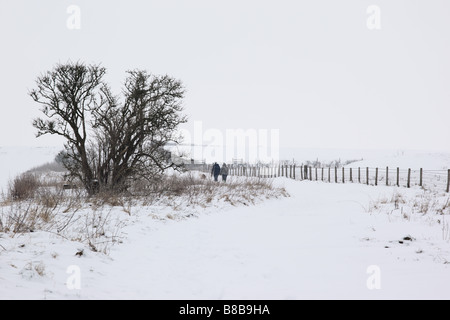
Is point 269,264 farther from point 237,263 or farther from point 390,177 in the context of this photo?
point 390,177

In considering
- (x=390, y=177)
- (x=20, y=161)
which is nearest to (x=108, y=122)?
(x=390, y=177)

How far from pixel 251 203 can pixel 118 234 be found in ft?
24.6

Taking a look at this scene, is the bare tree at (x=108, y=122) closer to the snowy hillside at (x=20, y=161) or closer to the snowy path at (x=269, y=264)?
the snowy path at (x=269, y=264)

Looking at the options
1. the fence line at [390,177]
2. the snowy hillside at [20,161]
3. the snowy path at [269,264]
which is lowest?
the snowy hillside at [20,161]

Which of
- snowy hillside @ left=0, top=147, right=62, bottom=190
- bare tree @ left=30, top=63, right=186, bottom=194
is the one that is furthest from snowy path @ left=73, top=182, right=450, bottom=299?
snowy hillside @ left=0, top=147, right=62, bottom=190

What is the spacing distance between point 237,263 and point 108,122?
12.4m

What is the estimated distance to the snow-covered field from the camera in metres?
3.51

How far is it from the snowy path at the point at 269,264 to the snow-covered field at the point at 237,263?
0.04 feet

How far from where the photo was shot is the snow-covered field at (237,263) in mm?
Answer: 3506

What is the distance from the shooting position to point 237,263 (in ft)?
15.8

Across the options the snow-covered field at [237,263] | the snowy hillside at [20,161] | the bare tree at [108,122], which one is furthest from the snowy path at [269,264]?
the snowy hillside at [20,161]

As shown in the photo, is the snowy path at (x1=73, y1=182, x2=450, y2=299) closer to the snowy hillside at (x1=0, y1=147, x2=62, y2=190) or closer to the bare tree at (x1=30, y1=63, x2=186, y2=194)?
the bare tree at (x1=30, y1=63, x2=186, y2=194)

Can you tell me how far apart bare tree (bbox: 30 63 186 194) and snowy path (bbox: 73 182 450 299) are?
864cm
